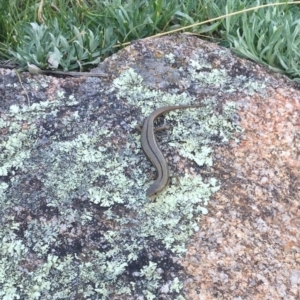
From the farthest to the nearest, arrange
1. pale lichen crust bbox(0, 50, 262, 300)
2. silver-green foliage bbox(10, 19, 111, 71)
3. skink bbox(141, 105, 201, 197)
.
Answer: silver-green foliage bbox(10, 19, 111, 71) < skink bbox(141, 105, 201, 197) < pale lichen crust bbox(0, 50, 262, 300)

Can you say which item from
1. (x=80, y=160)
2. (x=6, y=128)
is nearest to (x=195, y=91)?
(x=80, y=160)

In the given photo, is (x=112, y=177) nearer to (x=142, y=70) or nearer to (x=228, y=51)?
(x=142, y=70)

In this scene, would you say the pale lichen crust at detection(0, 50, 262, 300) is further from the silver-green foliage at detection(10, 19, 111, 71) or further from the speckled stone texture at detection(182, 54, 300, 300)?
the silver-green foliage at detection(10, 19, 111, 71)

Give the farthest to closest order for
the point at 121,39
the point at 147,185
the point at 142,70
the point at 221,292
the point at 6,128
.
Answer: the point at 121,39
the point at 142,70
the point at 6,128
the point at 147,185
the point at 221,292

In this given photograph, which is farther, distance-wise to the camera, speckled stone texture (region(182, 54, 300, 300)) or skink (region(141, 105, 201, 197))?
skink (region(141, 105, 201, 197))

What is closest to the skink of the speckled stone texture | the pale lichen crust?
the pale lichen crust

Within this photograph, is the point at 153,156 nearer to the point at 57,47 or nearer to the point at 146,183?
the point at 146,183

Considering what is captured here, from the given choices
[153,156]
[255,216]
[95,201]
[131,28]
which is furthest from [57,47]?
[255,216]
